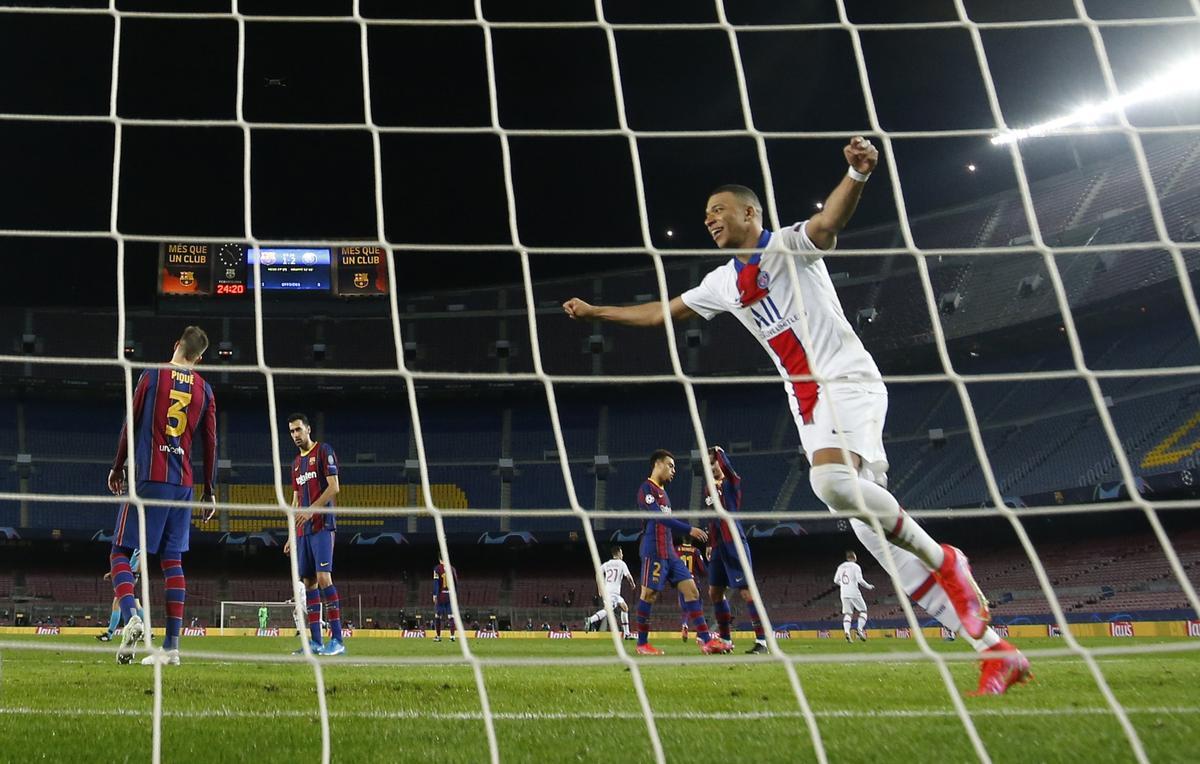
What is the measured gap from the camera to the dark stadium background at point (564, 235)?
15.7 metres

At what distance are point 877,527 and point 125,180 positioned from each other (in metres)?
19.5

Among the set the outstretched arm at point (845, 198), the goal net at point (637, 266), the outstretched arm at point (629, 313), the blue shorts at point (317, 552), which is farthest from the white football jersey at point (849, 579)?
the outstretched arm at point (845, 198)

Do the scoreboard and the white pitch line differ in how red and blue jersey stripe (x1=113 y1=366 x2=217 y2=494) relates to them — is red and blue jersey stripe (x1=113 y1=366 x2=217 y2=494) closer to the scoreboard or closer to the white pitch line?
the white pitch line

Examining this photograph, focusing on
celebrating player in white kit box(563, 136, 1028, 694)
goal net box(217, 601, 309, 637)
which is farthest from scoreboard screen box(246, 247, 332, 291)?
celebrating player in white kit box(563, 136, 1028, 694)

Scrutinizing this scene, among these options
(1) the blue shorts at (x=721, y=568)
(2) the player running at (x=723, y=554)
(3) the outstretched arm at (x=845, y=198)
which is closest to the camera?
(3) the outstretched arm at (x=845, y=198)

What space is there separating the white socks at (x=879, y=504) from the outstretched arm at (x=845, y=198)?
2.72 feet

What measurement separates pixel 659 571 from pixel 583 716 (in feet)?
17.0

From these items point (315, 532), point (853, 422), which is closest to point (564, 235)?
point (315, 532)

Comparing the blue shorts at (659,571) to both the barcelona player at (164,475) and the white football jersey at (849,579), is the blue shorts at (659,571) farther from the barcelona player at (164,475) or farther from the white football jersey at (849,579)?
the white football jersey at (849,579)

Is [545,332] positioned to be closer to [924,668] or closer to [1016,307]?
[1016,307]

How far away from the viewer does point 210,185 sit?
19266 millimetres

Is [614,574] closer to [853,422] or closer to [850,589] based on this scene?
[850,589]

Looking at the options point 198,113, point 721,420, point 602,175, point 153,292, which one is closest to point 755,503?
point 721,420

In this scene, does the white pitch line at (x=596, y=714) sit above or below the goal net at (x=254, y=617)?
below
